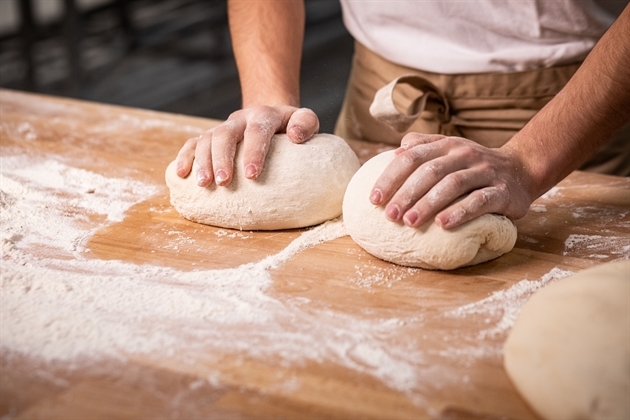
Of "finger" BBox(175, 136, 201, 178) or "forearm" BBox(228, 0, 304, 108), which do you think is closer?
"finger" BBox(175, 136, 201, 178)

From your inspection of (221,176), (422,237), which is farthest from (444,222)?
(221,176)

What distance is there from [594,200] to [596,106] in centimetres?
31

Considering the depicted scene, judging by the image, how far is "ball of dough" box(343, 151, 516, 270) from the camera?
4.25ft

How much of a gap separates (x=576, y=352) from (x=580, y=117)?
66cm

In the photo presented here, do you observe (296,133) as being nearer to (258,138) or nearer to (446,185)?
(258,138)

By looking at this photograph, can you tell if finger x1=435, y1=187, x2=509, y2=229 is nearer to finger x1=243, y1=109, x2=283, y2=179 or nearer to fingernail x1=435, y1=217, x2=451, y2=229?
fingernail x1=435, y1=217, x2=451, y2=229

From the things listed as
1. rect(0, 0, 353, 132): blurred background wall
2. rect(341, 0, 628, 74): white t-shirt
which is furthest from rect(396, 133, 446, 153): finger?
rect(0, 0, 353, 132): blurred background wall

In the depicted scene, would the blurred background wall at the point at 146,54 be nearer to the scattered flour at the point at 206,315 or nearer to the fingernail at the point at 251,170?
the fingernail at the point at 251,170

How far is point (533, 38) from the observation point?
1743mm

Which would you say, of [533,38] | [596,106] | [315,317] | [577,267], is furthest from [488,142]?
[315,317]

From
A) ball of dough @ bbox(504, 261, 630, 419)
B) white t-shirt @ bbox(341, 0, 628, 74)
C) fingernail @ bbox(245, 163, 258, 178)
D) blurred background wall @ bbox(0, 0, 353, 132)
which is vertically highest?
white t-shirt @ bbox(341, 0, 628, 74)

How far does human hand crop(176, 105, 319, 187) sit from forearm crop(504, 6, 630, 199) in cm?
48

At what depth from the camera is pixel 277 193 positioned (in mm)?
1482

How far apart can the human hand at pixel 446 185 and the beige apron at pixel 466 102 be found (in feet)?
1.30
